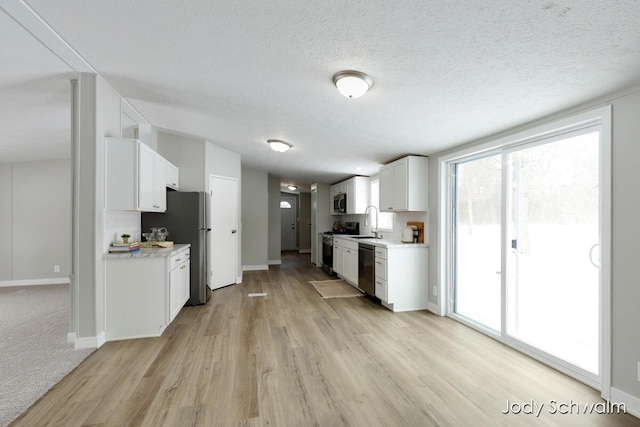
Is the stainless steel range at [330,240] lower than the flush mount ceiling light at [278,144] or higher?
lower

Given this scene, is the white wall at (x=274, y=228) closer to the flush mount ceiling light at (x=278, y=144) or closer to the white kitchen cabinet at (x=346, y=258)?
the white kitchen cabinet at (x=346, y=258)

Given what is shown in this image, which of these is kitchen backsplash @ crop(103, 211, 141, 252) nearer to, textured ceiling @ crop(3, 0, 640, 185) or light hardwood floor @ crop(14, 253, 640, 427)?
light hardwood floor @ crop(14, 253, 640, 427)

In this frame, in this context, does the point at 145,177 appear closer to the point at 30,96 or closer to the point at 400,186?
the point at 30,96

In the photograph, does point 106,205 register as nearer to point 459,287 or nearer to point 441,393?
point 441,393

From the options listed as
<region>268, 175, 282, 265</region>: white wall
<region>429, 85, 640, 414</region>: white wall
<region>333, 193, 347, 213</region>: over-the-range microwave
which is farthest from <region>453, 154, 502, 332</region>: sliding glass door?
<region>268, 175, 282, 265</region>: white wall

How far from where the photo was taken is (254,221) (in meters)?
6.93

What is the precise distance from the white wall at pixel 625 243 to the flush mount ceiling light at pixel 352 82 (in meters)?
1.78

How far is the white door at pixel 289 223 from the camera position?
427 inches

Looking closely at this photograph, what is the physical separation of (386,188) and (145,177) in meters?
3.40

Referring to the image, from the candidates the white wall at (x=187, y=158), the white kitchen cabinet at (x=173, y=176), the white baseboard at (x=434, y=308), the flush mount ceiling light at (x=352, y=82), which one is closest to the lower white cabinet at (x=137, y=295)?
the white kitchen cabinet at (x=173, y=176)

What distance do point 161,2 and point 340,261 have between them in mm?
4932

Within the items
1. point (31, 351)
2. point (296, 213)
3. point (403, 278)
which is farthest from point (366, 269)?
point (296, 213)

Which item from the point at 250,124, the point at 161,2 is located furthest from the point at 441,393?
the point at 250,124

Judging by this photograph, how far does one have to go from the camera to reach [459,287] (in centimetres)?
377
